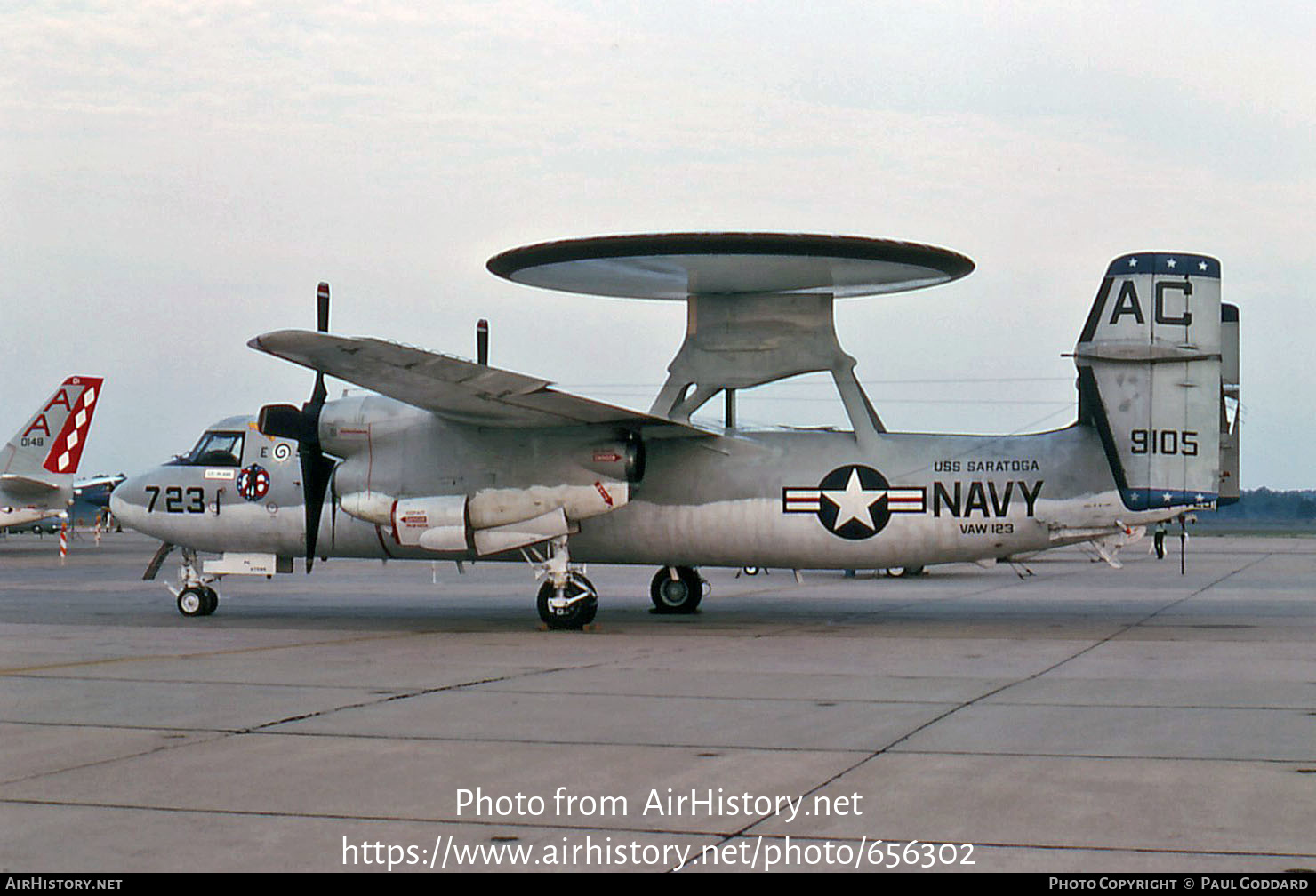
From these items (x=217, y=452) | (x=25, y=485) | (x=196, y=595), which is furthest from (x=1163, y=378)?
(x=25, y=485)

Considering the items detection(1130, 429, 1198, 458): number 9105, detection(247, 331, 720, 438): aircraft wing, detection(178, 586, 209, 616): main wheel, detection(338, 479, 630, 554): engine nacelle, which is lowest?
detection(178, 586, 209, 616): main wheel

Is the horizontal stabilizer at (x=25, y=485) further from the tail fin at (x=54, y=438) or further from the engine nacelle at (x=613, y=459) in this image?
the engine nacelle at (x=613, y=459)

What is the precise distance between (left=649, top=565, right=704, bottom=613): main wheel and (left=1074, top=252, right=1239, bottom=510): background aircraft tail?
7.09 meters

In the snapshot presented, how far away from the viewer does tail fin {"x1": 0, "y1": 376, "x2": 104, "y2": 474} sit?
49625 millimetres

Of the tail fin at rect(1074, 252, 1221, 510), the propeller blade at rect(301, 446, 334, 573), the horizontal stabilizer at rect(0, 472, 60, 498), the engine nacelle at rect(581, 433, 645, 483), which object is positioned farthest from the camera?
A: the horizontal stabilizer at rect(0, 472, 60, 498)

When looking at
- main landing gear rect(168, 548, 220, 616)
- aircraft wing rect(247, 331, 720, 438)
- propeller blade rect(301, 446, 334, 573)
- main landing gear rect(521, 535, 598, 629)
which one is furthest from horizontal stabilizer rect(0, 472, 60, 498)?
main landing gear rect(521, 535, 598, 629)

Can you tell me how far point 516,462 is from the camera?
65.2ft

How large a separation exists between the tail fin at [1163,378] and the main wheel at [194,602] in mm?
14079

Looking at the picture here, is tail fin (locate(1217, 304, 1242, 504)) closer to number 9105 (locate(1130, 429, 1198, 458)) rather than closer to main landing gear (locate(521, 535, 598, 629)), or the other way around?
number 9105 (locate(1130, 429, 1198, 458))

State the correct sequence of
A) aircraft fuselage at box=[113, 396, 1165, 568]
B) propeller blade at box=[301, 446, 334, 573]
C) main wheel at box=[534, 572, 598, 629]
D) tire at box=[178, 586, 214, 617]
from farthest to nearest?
tire at box=[178, 586, 214, 617], propeller blade at box=[301, 446, 334, 573], aircraft fuselage at box=[113, 396, 1165, 568], main wheel at box=[534, 572, 598, 629]

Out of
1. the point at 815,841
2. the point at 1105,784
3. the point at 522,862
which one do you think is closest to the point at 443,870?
the point at 522,862

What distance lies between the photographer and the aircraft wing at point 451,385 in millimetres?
17141

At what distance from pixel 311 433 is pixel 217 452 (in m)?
2.75

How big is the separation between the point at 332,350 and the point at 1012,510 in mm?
9720
